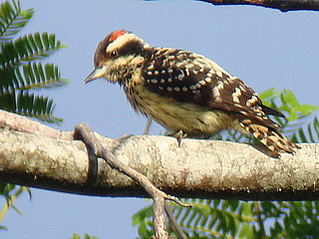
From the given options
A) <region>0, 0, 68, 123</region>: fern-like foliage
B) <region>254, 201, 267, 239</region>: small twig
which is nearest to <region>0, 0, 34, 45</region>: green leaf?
<region>0, 0, 68, 123</region>: fern-like foliage

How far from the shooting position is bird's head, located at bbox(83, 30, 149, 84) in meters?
4.86

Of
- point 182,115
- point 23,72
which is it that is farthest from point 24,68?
point 182,115

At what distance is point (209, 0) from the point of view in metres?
2.79

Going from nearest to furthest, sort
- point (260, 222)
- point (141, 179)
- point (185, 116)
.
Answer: point (141, 179)
point (260, 222)
point (185, 116)

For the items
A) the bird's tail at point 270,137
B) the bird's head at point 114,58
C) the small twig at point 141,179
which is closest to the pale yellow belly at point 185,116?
the bird's tail at point 270,137

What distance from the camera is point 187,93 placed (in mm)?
4305

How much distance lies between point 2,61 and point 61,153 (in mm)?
851

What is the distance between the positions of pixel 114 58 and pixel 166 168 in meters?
2.16

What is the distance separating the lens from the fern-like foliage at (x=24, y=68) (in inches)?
128

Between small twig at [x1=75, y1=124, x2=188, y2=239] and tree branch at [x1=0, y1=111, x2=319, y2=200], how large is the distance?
7 centimetres

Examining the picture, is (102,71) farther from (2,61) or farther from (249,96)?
(2,61)

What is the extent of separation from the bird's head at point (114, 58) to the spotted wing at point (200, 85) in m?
0.20

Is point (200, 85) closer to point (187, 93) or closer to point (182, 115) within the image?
point (187, 93)

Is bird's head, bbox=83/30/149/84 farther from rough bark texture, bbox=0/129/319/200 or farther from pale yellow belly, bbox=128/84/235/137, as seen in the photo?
rough bark texture, bbox=0/129/319/200
